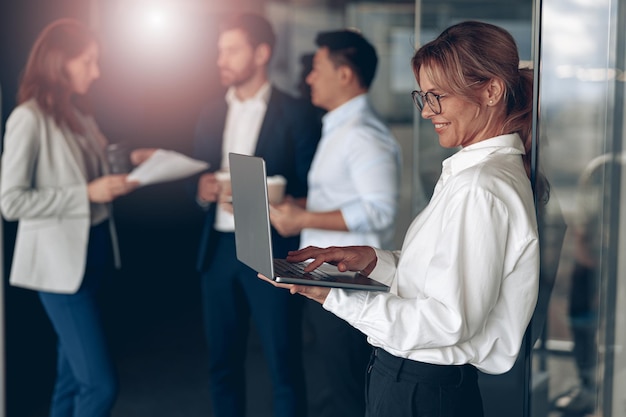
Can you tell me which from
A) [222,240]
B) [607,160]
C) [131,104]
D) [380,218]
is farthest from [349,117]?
[131,104]

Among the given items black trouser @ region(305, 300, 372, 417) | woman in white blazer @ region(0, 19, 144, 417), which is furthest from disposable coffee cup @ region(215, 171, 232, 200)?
black trouser @ region(305, 300, 372, 417)

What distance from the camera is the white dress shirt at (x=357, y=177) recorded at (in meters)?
3.21

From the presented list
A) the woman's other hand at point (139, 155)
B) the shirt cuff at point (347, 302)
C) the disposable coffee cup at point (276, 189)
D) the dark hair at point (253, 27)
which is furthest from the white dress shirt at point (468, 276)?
the woman's other hand at point (139, 155)

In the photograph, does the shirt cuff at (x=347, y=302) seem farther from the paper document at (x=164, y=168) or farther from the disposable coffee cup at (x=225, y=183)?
the paper document at (x=164, y=168)

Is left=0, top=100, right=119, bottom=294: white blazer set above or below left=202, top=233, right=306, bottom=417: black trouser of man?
above

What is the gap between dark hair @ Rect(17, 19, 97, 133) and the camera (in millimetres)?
3412

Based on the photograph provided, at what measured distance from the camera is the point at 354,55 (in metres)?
3.41

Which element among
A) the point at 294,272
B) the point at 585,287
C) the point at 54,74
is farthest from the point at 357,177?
the point at 294,272

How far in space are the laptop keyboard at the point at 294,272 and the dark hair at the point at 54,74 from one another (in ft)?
5.86

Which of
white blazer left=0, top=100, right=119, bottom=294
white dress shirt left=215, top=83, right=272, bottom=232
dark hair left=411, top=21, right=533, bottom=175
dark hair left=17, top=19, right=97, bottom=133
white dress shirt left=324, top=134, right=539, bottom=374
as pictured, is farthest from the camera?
white dress shirt left=215, top=83, right=272, bottom=232

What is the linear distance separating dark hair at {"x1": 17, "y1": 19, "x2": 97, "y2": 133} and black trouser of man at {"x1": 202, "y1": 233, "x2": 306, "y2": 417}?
2.76 ft

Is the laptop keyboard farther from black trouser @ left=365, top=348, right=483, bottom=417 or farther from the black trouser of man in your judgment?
the black trouser of man

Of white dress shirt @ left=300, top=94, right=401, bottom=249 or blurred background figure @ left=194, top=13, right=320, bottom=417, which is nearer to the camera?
white dress shirt @ left=300, top=94, right=401, bottom=249

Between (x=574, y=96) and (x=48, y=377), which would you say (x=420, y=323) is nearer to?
(x=574, y=96)
